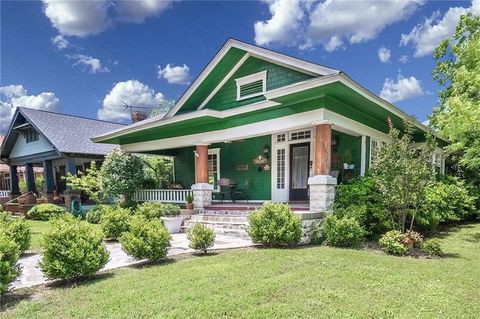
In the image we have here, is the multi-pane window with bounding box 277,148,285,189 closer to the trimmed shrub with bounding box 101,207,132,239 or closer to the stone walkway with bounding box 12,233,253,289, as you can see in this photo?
the stone walkway with bounding box 12,233,253,289

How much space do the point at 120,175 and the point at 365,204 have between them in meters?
9.56

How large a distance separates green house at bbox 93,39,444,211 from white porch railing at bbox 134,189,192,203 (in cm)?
6

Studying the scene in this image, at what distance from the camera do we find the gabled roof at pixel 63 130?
17.4 metres

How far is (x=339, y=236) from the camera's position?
23.6 ft

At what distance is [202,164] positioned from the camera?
11273mm

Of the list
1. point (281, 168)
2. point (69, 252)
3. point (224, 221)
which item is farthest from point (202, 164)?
point (69, 252)

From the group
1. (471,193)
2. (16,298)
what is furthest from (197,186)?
(471,193)

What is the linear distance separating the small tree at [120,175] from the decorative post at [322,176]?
8006 millimetres

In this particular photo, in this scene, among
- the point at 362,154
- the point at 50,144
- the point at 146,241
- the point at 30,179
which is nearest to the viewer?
the point at 146,241

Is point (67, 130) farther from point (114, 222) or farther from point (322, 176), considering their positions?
point (322, 176)

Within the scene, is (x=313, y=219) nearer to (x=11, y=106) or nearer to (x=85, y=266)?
(x=85, y=266)

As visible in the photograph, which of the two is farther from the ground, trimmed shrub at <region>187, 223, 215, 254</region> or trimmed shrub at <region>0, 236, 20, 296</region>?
trimmed shrub at <region>0, 236, 20, 296</region>

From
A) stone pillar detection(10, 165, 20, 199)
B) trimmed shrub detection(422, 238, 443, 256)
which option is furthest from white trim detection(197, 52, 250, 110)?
stone pillar detection(10, 165, 20, 199)

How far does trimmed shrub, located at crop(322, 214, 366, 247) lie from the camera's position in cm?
719
